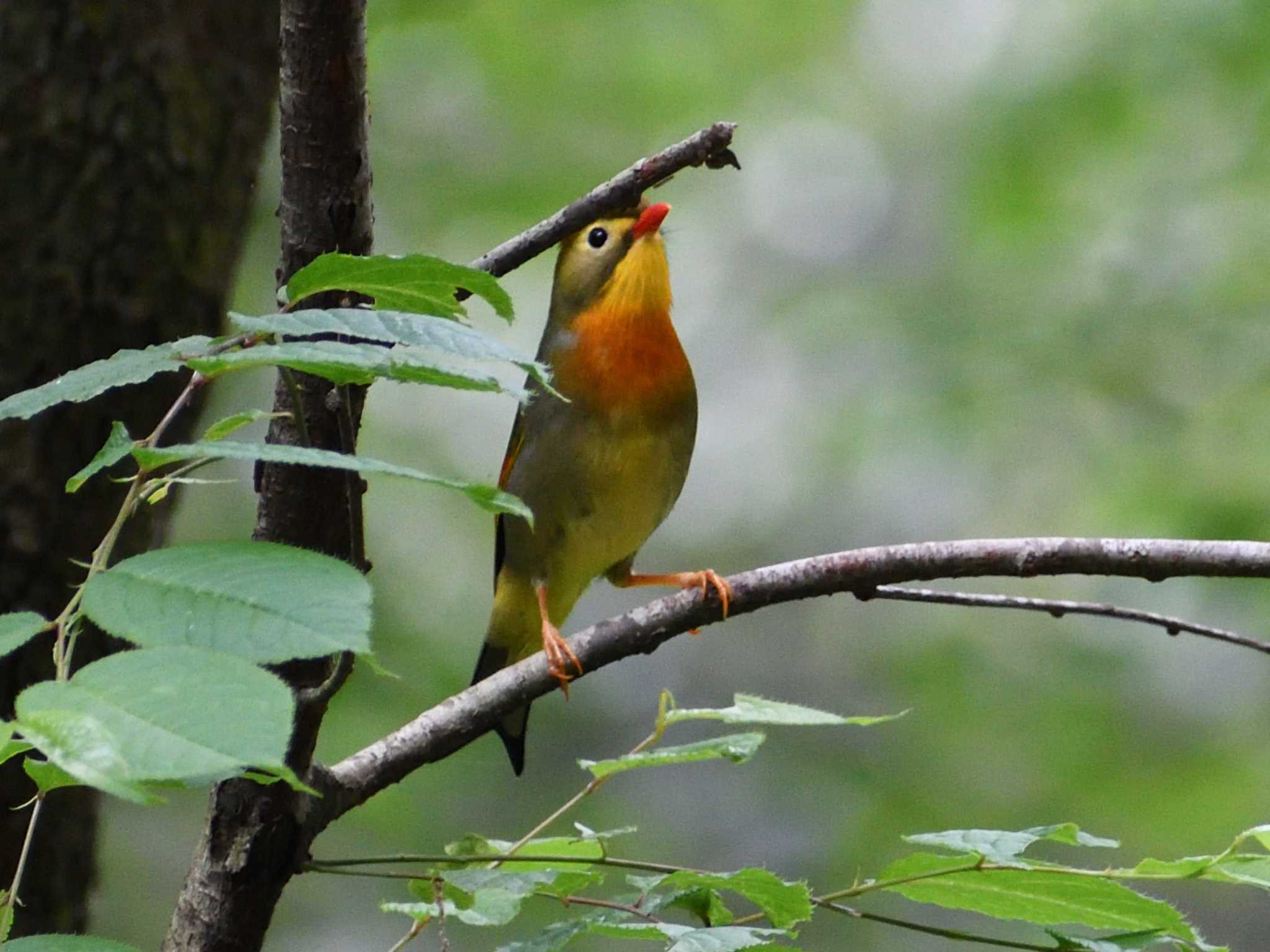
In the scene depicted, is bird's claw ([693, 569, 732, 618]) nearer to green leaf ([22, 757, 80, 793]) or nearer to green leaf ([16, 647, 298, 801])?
green leaf ([22, 757, 80, 793])

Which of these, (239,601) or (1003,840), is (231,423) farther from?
(1003,840)

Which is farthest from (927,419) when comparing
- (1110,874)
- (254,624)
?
(254,624)

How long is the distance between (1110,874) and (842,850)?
4.13m

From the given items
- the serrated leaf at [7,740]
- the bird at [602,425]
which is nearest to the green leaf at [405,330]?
the serrated leaf at [7,740]

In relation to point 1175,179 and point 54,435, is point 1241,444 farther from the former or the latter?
point 54,435

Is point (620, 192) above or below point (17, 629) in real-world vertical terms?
above

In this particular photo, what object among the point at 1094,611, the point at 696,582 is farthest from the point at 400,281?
the point at 696,582

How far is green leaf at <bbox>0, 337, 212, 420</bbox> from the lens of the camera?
4.20 ft

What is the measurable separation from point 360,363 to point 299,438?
0.67 meters

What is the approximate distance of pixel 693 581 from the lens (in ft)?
12.1

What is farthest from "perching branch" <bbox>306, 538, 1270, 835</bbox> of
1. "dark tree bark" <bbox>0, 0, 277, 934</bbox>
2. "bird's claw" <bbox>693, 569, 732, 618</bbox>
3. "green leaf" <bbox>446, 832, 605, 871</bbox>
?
"dark tree bark" <bbox>0, 0, 277, 934</bbox>

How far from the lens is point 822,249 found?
8383 mm

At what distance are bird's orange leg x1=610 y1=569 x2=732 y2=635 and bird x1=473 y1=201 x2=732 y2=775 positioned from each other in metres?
0.01

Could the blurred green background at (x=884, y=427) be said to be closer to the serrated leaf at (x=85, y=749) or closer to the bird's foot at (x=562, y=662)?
the bird's foot at (x=562, y=662)
